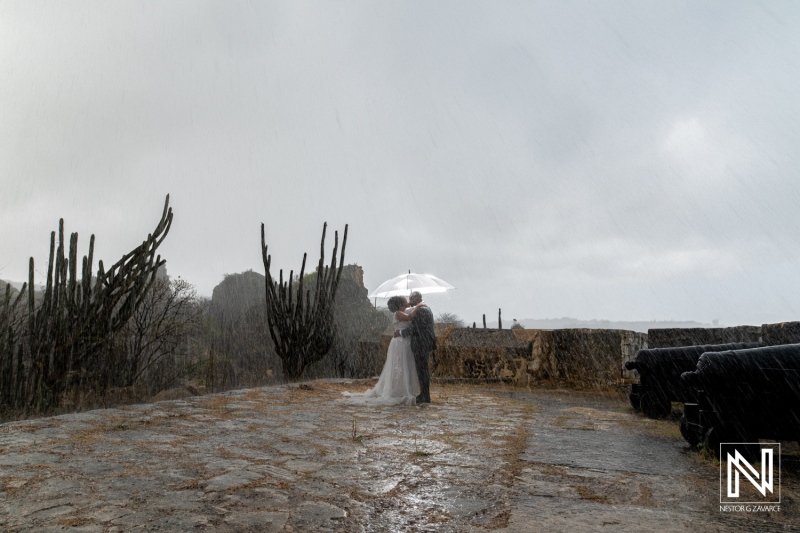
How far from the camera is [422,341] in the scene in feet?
21.3

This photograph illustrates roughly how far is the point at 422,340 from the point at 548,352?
110 inches

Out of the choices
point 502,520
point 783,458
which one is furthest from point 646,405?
point 502,520

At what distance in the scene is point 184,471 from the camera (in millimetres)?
2674

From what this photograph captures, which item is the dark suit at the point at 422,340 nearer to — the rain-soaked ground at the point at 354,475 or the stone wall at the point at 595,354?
the rain-soaked ground at the point at 354,475

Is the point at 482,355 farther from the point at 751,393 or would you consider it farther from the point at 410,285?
the point at 751,393

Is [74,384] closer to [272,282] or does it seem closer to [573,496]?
[272,282]

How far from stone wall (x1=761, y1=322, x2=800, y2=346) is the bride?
3446 millimetres

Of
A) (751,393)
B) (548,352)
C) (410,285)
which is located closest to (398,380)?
(410,285)

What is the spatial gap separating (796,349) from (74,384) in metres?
7.39

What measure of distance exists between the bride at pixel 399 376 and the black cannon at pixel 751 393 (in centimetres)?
369

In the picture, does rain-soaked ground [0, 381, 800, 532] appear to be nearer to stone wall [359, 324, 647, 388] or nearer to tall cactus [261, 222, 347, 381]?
stone wall [359, 324, 647, 388]

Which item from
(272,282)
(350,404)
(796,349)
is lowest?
(350,404)

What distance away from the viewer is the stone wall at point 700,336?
5.67m

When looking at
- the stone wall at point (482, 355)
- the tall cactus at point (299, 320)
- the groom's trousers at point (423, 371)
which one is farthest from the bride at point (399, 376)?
the tall cactus at point (299, 320)
